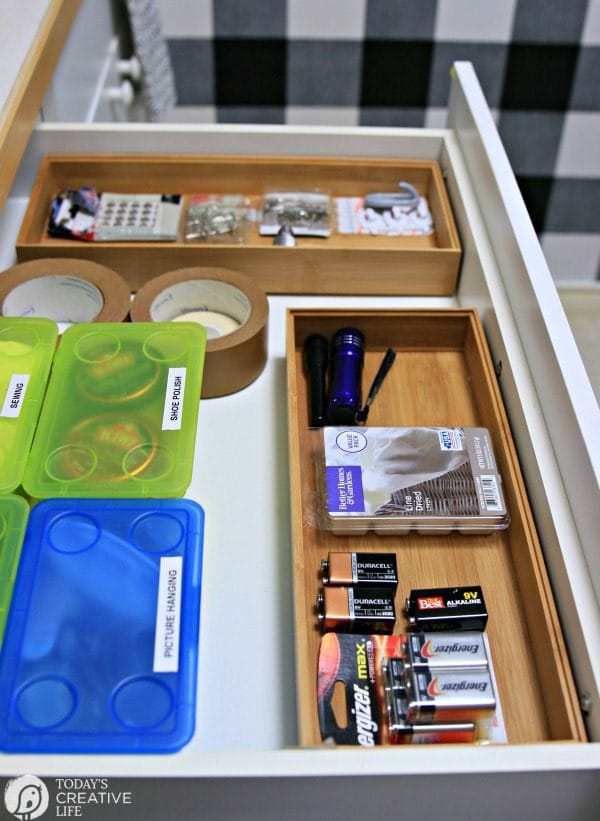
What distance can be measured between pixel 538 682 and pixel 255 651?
24 cm

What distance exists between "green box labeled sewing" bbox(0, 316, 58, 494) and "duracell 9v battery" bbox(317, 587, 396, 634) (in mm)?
296

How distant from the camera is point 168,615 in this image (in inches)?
25.5

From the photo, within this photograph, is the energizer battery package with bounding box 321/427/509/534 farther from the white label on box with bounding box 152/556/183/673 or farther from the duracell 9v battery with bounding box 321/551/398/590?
the white label on box with bounding box 152/556/183/673

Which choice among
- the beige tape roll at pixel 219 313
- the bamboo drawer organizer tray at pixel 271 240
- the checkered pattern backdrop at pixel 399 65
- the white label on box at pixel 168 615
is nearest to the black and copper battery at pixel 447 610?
the white label on box at pixel 168 615

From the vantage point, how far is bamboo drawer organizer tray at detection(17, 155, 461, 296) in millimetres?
975

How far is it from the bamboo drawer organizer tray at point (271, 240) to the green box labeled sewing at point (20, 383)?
0.55 feet

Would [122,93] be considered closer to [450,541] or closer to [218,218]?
[218,218]

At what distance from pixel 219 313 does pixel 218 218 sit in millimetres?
180

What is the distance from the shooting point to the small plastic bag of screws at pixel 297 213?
1.08 metres

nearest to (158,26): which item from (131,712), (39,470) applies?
(39,470)

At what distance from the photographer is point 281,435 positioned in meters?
0.87

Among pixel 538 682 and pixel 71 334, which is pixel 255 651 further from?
pixel 71 334

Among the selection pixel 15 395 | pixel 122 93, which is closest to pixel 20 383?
pixel 15 395

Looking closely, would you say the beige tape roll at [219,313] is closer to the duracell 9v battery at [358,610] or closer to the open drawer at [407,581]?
the open drawer at [407,581]
